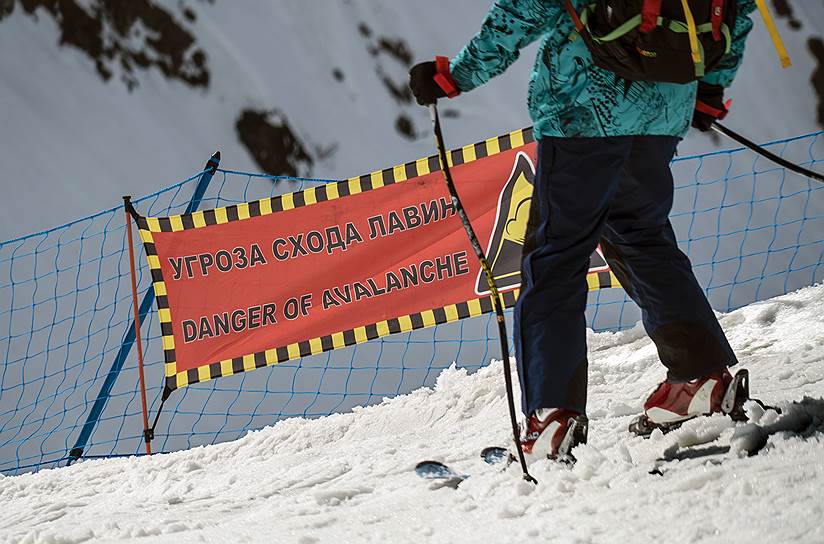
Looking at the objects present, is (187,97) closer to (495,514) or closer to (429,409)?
(429,409)

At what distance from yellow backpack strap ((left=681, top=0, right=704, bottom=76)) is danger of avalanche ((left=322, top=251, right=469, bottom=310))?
194cm

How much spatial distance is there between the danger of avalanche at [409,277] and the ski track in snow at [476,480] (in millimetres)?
597

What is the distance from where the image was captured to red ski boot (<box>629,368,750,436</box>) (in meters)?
1.82

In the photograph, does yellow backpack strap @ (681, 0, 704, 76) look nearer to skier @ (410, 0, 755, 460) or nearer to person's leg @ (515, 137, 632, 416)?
skier @ (410, 0, 755, 460)

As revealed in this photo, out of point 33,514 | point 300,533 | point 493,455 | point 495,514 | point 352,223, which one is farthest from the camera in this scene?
point 352,223

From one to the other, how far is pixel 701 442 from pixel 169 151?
6.23 m

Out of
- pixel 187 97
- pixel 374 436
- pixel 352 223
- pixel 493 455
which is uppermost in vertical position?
pixel 187 97

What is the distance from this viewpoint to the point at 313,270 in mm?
3611

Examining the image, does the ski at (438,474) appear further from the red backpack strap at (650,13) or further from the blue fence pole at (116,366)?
the blue fence pole at (116,366)

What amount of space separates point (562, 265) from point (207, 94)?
6479mm

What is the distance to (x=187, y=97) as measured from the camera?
767cm

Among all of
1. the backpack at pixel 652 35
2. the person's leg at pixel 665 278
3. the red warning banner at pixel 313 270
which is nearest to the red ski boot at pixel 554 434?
the person's leg at pixel 665 278

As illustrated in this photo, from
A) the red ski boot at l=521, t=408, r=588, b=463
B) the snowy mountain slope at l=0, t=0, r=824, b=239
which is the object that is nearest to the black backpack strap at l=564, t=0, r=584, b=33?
the red ski boot at l=521, t=408, r=588, b=463

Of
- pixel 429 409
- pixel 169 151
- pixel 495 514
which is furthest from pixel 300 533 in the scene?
pixel 169 151
